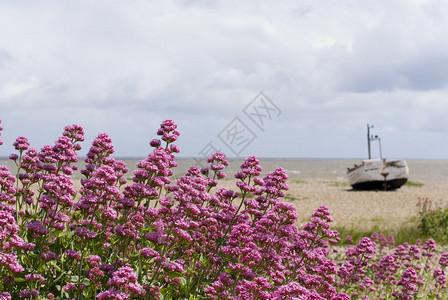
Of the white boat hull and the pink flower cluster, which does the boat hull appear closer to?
the white boat hull

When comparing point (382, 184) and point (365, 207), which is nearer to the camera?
point (365, 207)

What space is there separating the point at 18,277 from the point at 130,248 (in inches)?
54.5

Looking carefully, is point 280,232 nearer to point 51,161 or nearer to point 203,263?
point 203,263

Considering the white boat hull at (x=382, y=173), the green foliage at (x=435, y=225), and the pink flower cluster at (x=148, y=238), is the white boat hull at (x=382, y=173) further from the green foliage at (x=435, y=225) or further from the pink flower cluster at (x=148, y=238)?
the pink flower cluster at (x=148, y=238)

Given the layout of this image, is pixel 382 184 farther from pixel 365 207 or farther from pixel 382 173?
pixel 365 207

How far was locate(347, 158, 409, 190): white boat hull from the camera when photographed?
109 feet

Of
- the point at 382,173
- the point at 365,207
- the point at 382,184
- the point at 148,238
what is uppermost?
the point at 148,238

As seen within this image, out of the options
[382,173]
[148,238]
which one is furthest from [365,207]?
[148,238]

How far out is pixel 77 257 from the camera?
179 inches

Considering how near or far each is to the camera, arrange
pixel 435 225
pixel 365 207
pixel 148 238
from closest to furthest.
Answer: pixel 148 238, pixel 435 225, pixel 365 207

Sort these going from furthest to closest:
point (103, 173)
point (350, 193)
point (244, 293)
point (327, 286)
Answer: point (350, 193) < point (327, 286) < point (103, 173) < point (244, 293)

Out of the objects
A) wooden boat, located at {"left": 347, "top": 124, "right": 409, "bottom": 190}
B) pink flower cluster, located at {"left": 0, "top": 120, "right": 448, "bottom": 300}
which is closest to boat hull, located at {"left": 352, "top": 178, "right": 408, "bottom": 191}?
wooden boat, located at {"left": 347, "top": 124, "right": 409, "bottom": 190}

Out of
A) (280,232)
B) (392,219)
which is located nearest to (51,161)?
(280,232)

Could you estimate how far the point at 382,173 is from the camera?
110ft
